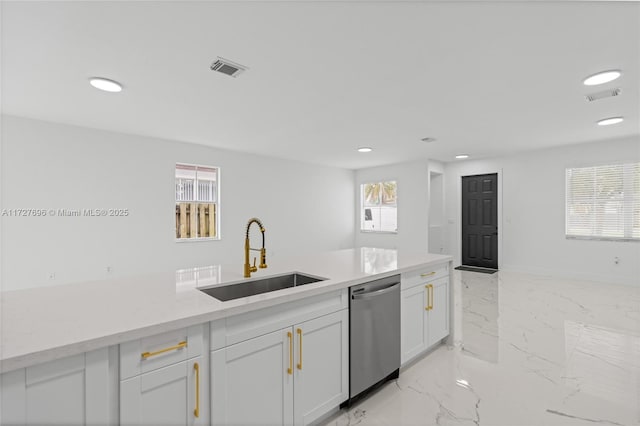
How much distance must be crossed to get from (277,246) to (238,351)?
5181 millimetres

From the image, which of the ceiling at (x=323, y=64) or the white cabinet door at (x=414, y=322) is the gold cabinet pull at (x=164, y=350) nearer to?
the white cabinet door at (x=414, y=322)

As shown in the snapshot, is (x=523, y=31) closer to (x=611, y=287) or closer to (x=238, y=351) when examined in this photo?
(x=238, y=351)

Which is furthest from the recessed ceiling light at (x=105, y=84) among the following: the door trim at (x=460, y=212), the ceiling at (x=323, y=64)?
the door trim at (x=460, y=212)

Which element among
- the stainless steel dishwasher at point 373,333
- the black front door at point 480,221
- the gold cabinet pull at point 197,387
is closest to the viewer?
the gold cabinet pull at point 197,387

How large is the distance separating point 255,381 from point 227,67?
2.28m

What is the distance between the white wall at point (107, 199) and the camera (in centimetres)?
381

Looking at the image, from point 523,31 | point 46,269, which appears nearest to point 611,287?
point 523,31

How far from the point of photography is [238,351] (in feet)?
4.49

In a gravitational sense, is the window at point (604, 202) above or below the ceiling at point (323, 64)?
below

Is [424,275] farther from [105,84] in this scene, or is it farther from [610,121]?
[610,121]

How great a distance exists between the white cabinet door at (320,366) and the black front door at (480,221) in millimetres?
5857

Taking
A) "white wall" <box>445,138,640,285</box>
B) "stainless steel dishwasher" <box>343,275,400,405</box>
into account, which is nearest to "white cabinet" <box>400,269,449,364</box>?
"stainless steel dishwasher" <box>343,275,400,405</box>

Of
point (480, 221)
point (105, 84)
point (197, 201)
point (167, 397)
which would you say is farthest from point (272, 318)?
point (480, 221)

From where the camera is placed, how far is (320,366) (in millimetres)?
1707
